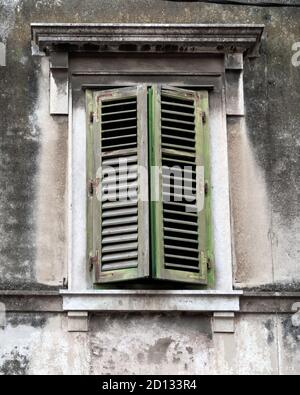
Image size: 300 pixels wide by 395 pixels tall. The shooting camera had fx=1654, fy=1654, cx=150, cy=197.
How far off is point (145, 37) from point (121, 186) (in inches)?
57.7

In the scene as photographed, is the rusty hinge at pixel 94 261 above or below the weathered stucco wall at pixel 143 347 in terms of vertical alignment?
above

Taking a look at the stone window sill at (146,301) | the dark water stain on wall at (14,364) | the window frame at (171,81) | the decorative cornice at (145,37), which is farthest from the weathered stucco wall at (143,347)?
the decorative cornice at (145,37)

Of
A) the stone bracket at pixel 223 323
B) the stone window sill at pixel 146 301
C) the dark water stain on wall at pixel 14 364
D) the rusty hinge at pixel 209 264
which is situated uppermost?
the rusty hinge at pixel 209 264

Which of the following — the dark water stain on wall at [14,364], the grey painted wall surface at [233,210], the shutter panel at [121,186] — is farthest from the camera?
the shutter panel at [121,186]

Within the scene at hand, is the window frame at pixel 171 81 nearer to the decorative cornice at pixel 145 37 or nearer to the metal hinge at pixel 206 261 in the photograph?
the decorative cornice at pixel 145 37

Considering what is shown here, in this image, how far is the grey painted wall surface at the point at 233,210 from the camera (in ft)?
48.5

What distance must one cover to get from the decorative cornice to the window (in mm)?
421

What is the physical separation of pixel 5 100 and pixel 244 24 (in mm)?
2383

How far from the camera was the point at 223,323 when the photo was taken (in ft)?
48.9

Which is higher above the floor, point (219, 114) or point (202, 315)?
point (219, 114)

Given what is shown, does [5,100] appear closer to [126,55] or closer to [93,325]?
[126,55]

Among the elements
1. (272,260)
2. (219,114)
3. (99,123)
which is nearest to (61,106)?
(99,123)

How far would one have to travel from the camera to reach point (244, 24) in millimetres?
15742

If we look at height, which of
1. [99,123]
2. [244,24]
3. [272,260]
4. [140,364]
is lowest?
[140,364]
